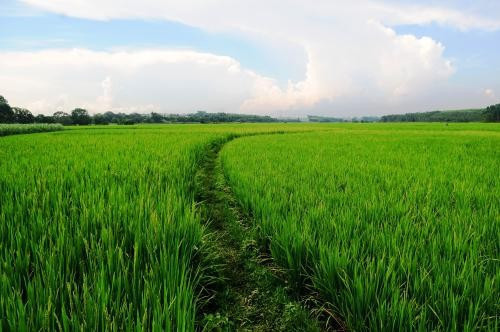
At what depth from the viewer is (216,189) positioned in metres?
5.93

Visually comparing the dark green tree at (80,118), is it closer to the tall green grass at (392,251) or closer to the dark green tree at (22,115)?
the dark green tree at (22,115)

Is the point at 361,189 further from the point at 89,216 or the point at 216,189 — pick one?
the point at 89,216

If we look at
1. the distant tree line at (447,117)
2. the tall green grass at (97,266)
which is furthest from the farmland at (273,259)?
the distant tree line at (447,117)

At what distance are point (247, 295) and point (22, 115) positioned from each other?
77668 mm

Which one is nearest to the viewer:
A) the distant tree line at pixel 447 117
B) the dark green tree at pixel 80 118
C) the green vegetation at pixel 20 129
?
the green vegetation at pixel 20 129

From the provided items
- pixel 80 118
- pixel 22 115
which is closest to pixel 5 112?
pixel 22 115

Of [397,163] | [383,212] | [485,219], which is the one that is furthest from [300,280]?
[397,163]

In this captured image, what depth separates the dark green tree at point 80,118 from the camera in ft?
241

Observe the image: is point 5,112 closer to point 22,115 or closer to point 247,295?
point 22,115

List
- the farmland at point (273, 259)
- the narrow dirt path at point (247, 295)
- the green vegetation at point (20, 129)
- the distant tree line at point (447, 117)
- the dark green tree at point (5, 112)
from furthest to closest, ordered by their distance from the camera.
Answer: the distant tree line at point (447, 117)
the dark green tree at point (5, 112)
the green vegetation at point (20, 129)
the narrow dirt path at point (247, 295)
the farmland at point (273, 259)

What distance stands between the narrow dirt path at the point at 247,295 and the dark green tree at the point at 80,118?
8264 cm

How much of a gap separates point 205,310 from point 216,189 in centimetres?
383

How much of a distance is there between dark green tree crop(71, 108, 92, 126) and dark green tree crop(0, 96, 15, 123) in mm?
14016

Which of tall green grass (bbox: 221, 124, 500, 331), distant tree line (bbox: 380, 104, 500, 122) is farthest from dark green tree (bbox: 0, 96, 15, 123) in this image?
distant tree line (bbox: 380, 104, 500, 122)
